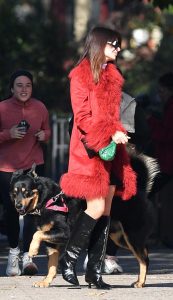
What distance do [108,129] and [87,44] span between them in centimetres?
66

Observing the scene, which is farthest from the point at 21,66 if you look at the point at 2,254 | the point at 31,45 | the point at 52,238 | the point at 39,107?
the point at 52,238

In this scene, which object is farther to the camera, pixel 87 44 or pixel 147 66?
pixel 147 66

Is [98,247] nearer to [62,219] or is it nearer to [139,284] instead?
[62,219]

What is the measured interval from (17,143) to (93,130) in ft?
7.62

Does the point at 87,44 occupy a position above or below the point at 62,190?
above

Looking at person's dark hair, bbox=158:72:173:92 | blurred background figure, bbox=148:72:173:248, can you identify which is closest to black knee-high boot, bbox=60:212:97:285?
blurred background figure, bbox=148:72:173:248

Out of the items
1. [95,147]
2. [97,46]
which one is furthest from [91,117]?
[97,46]

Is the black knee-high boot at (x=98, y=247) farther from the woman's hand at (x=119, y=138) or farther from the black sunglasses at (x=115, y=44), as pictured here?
the black sunglasses at (x=115, y=44)

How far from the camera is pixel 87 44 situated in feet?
29.0

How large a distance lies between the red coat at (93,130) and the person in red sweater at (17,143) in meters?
1.82

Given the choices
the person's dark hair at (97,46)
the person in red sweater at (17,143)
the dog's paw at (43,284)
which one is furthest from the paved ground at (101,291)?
the person's dark hair at (97,46)

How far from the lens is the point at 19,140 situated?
10.9 meters

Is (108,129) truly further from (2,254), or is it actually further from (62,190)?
(2,254)

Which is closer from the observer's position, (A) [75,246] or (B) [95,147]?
(B) [95,147]
